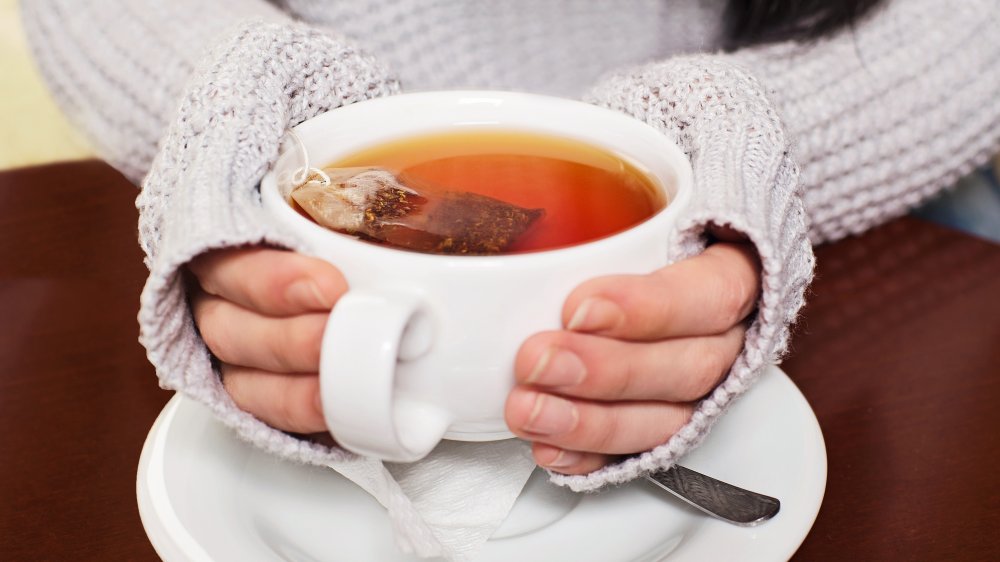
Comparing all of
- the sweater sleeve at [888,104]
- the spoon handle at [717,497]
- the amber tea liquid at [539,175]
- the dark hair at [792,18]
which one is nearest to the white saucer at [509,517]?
the spoon handle at [717,497]

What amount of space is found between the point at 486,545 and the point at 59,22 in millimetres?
621

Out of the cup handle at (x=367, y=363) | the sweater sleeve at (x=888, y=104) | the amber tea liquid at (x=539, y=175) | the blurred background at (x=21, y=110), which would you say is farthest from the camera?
the blurred background at (x=21, y=110)

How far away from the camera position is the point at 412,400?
306 mm

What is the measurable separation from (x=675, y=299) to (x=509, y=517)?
0.12 m

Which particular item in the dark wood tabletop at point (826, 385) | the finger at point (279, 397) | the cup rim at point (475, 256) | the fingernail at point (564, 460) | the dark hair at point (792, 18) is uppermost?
the cup rim at point (475, 256)

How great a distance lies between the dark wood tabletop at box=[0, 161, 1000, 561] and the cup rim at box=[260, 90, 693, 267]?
17 cm

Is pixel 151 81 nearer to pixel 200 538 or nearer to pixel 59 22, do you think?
Answer: pixel 59 22

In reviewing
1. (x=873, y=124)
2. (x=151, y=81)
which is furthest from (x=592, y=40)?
(x=151, y=81)

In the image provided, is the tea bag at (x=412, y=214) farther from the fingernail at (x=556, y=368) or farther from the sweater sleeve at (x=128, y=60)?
the sweater sleeve at (x=128, y=60)

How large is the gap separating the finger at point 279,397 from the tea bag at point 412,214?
64 millimetres

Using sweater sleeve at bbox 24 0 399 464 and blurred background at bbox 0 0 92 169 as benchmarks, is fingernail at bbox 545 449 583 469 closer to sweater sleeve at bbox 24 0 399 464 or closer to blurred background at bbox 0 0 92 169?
sweater sleeve at bbox 24 0 399 464

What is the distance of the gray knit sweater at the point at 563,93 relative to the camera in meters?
0.34

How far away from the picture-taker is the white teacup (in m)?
0.26

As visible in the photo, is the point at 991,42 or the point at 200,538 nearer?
the point at 200,538
